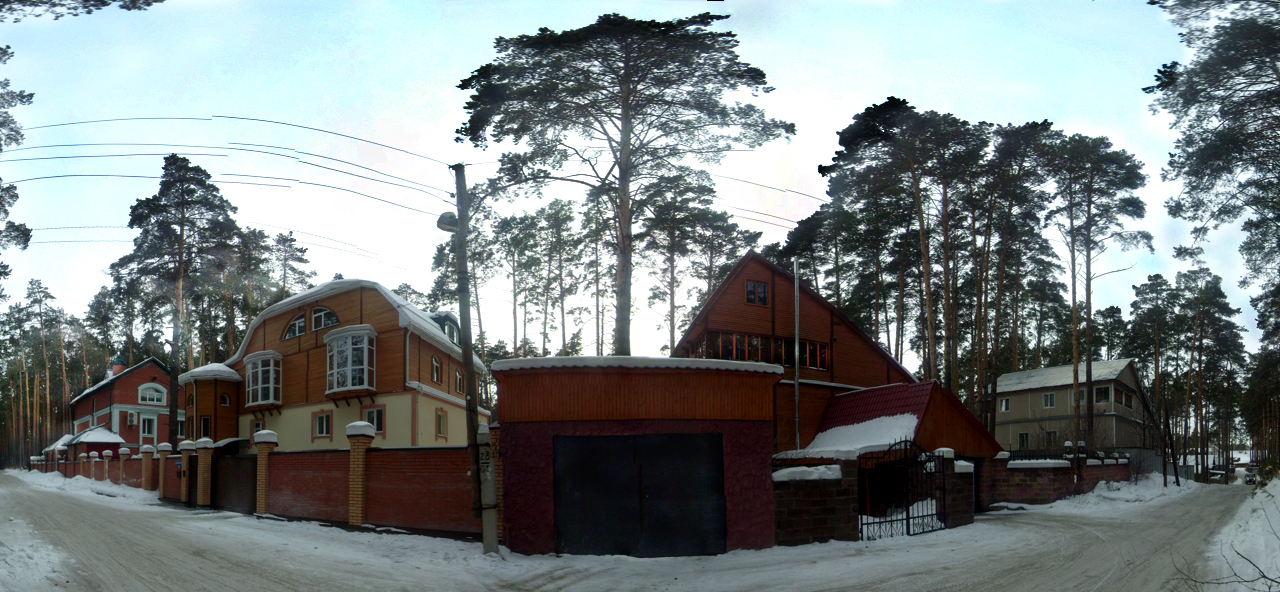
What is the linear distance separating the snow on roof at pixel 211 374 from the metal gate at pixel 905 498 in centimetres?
2837

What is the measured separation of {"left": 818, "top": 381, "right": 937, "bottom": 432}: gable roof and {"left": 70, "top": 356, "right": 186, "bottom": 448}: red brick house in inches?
1730

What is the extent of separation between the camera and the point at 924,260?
31922 mm

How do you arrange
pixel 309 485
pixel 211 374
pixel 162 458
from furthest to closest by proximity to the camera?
1. pixel 211 374
2. pixel 162 458
3. pixel 309 485

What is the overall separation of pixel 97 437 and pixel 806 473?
1933 inches

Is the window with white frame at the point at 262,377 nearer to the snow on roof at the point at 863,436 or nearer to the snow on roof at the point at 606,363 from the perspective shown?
the snow on roof at the point at 863,436

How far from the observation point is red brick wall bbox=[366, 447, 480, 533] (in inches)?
607

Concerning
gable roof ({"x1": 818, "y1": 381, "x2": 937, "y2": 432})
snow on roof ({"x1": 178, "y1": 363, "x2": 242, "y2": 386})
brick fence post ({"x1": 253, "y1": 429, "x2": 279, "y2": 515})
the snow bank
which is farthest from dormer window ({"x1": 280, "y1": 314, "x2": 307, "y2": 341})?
the snow bank

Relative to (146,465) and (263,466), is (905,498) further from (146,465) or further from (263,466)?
(146,465)

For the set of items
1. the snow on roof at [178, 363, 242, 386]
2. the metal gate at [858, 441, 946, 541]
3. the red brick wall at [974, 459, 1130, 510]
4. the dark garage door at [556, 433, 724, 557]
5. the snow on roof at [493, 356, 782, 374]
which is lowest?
the red brick wall at [974, 459, 1130, 510]

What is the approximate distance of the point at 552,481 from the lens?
45.6 feet

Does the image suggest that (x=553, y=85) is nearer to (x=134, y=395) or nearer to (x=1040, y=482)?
(x=1040, y=482)

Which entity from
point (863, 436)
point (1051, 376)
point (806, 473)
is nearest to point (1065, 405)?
point (1051, 376)

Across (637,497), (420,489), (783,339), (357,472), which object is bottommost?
(420,489)

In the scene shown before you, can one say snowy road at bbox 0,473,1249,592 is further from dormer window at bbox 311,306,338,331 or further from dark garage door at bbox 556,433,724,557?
dormer window at bbox 311,306,338,331
